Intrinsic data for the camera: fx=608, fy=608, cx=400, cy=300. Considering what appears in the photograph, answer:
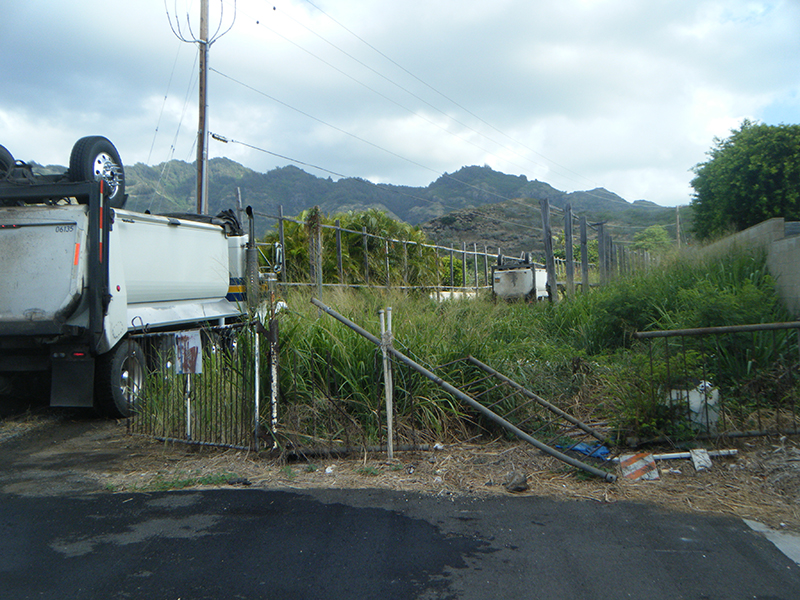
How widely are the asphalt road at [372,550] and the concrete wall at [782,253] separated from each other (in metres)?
4.36

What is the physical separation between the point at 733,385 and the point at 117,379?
703 cm

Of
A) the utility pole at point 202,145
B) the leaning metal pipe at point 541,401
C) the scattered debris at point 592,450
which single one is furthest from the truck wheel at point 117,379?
the utility pole at point 202,145

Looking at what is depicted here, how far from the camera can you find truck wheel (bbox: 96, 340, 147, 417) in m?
7.44

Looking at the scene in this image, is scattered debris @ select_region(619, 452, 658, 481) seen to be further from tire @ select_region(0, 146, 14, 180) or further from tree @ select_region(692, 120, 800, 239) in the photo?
tree @ select_region(692, 120, 800, 239)

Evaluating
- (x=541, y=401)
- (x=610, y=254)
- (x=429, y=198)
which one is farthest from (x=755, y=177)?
(x=429, y=198)

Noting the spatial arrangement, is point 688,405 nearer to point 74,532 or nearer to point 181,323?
point 74,532

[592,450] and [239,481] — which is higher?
[592,450]

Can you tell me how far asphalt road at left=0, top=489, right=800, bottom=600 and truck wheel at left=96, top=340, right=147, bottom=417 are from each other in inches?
112

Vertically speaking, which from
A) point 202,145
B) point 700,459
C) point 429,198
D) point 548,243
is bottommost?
point 700,459

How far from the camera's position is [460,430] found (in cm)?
592

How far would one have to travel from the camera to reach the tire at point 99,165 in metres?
7.55

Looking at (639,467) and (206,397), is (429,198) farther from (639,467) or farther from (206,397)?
(639,467)

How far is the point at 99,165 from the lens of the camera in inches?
310

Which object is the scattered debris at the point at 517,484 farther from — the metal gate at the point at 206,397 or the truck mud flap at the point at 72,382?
the truck mud flap at the point at 72,382
